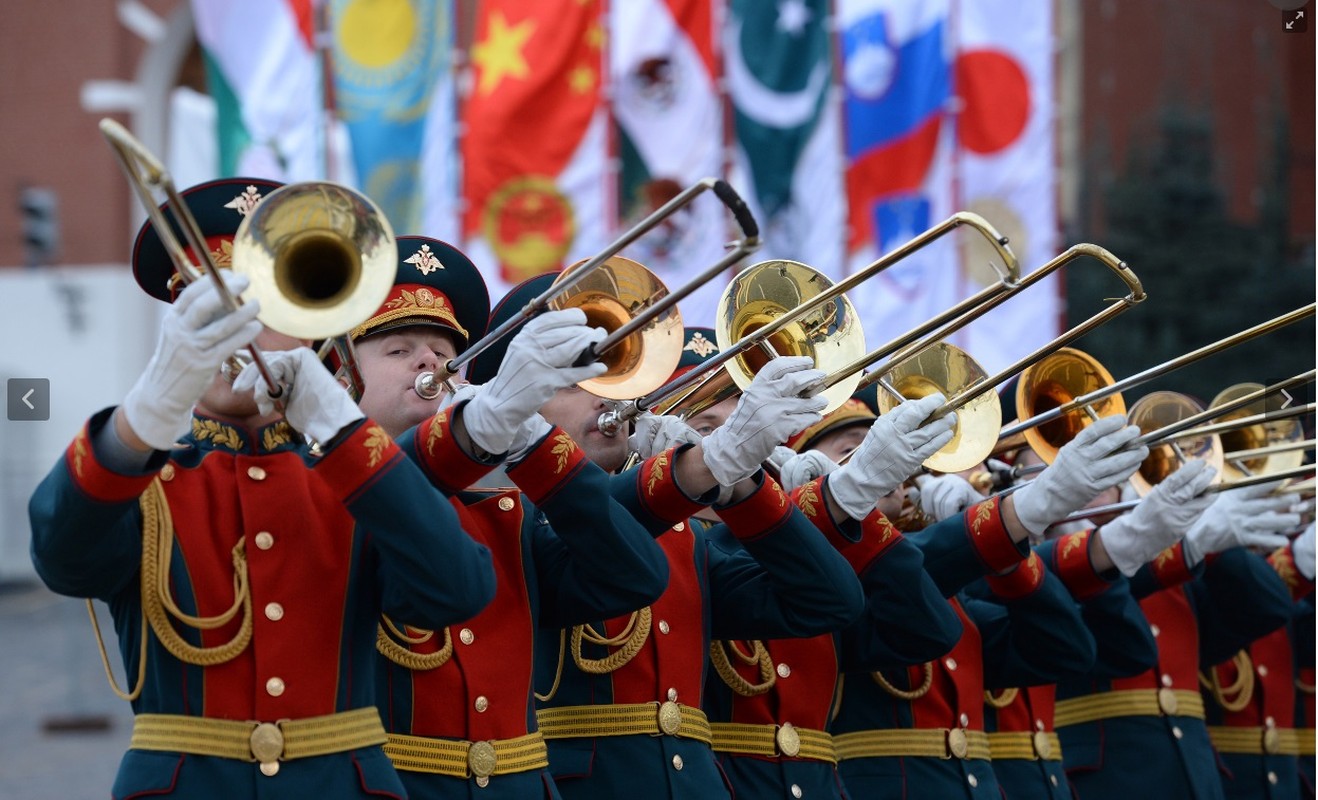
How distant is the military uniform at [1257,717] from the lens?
7527 mm

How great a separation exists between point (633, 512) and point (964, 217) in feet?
3.50

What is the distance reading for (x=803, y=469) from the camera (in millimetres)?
5383

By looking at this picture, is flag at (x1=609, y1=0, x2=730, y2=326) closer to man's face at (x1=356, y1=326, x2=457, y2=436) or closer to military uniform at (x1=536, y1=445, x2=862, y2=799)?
military uniform at (x1=536, y1=445, x2=862, y2=799)

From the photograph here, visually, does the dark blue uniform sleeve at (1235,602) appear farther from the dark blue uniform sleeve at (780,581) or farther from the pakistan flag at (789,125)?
the pakistan flag at (789,125)

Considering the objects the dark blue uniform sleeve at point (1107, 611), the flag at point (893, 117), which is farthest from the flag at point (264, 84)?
the dark blue uniform sleeve at point (1107, 611)

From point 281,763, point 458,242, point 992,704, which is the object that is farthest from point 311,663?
point 458,242

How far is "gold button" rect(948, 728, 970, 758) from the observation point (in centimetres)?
558

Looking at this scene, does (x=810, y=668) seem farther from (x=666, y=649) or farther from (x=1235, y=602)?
(x=1235, y=602)

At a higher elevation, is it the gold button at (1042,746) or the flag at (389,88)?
the flag at (389,88)

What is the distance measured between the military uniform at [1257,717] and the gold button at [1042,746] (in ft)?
5.11

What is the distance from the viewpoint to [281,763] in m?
3.43

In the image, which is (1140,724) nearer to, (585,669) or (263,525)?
(585,669)

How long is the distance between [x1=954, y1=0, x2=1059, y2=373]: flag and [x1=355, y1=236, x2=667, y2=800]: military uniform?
12.0 meters

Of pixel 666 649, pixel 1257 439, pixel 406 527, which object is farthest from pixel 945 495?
pixel 406 527
